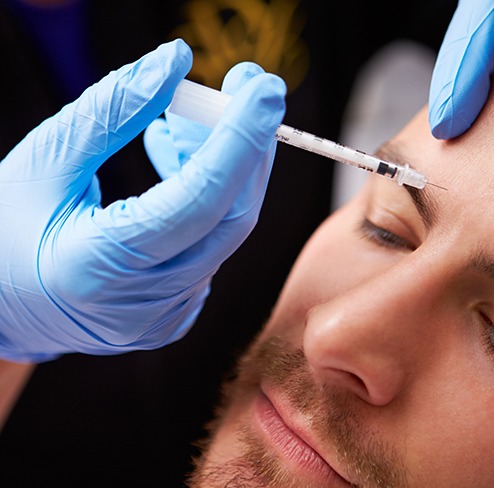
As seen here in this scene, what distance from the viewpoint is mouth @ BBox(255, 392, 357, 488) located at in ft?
3.02

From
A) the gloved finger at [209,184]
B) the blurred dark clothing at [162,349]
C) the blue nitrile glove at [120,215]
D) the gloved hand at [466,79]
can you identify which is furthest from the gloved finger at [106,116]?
the blurred dark clothing at [162,349]

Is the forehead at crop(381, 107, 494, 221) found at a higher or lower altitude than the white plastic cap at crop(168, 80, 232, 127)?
lower

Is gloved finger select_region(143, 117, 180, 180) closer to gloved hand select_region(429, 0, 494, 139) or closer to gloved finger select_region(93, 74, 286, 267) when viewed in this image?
gloved finger select_region(93, 74, 286, 267)

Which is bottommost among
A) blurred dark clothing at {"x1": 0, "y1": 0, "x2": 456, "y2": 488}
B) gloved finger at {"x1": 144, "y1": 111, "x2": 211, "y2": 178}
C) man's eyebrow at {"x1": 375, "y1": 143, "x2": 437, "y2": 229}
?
blurred dark clothing at {"x1": 0, "y1": 0, "x2": 456, "y2": 488}

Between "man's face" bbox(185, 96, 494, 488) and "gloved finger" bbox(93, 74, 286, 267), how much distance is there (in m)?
0.25

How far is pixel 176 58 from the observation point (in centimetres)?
84

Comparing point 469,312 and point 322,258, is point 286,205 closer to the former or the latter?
point 322,258

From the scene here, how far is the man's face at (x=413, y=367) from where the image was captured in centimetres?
87

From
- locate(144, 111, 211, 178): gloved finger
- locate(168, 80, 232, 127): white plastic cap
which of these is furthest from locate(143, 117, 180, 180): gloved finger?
locate(168, 80, 232, 127): white plastic cap

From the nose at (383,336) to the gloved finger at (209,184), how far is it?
248mm

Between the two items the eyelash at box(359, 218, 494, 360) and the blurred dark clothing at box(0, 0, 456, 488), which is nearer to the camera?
the eyelash at box(359, 218, 494, 360)

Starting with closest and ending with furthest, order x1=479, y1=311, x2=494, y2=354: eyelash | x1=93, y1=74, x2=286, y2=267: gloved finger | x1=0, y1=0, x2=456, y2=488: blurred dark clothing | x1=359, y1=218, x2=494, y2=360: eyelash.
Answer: x1=93, y1=74, x2=286, y2=267: gloved finger
x1=479, y1=311, x2=494, y2=354: eyelash
x1=359, y1=218, x2=494, y2=360: eyelash
x1=0, y1=0, x2=456, y2=488: blurred dark clothing

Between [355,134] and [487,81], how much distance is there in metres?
1.21

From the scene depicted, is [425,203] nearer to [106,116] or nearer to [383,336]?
[383,336]
